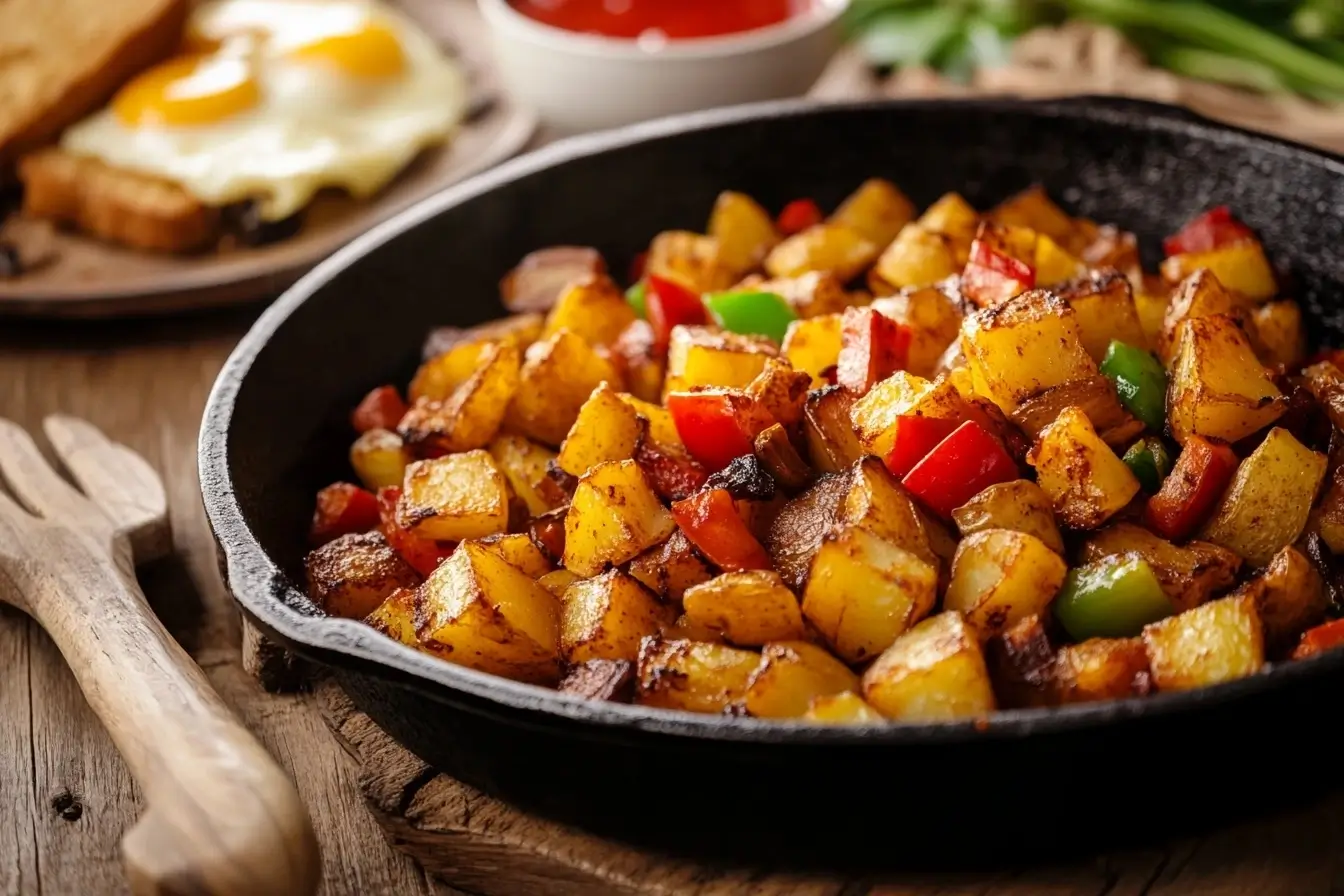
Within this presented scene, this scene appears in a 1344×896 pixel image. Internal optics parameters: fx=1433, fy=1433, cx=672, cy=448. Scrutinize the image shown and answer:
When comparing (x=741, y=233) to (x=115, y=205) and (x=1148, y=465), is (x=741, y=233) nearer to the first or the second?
(x=1148, y=465)

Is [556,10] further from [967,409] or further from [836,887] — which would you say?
[836,887]

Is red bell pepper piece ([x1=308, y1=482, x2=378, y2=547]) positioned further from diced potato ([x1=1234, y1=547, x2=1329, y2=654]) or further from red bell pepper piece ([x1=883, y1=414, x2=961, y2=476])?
diced potato ([x1=1234, y1=547, x2=1329, y2=654])

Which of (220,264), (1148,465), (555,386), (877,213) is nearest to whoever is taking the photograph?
(1148,465)

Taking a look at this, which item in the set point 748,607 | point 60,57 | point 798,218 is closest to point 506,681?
point 748,607

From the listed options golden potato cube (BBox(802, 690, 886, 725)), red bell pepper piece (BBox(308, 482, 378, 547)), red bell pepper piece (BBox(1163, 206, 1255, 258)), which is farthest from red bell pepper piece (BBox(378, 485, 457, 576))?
red bell pepper piece (BBox(1163, 206, 1255, 258))

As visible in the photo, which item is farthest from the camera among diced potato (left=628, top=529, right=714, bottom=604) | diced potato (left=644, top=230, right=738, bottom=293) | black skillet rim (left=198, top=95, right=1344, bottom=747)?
diced potato (left=644, top=230, right=738, bottom=293)

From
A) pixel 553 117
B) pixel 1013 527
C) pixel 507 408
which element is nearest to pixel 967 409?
pixel 1013 527
